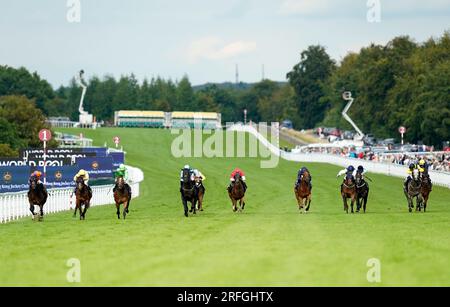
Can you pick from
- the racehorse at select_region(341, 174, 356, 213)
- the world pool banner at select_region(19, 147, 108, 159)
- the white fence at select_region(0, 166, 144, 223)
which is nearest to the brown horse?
the racehorse at select_region(341, 174, 356, 213)

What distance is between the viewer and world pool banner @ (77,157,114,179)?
160ft

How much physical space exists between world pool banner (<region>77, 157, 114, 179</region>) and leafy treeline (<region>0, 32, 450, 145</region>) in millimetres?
35674

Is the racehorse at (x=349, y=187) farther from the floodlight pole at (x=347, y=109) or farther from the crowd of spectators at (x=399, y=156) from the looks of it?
the floodlight pole at (x=347, y=109)

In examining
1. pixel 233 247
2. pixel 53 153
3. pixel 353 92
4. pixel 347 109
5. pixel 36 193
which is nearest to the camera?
pixel 233 247

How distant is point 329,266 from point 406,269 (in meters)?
1.09

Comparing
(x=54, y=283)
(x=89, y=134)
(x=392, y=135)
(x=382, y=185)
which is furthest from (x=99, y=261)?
(x=89, y=134)

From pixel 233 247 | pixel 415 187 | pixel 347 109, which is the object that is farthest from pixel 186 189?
pixel 347 109

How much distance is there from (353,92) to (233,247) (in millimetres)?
111927

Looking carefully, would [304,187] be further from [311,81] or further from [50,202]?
[311,81]

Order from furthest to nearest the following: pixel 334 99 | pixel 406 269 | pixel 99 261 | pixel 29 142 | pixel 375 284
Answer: pixel 334 99
pixel 29 142
pixel 99 261
pixel 406 269
pixel 375 284

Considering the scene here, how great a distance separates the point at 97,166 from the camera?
49.4 metres

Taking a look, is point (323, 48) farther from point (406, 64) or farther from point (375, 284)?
point (375, 284)

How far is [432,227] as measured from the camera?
23844 millimetres

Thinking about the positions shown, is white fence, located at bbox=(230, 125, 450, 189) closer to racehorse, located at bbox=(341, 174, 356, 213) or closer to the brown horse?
racehorse, located at bbox=(341, 174, 356, 213)
